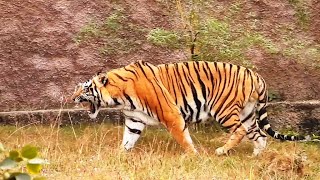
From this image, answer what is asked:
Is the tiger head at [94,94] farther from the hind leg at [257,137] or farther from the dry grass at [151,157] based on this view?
the hind leg at [257,137]

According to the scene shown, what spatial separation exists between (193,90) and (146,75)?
539mm

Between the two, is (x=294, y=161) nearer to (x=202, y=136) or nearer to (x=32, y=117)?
(x=202, y=136)

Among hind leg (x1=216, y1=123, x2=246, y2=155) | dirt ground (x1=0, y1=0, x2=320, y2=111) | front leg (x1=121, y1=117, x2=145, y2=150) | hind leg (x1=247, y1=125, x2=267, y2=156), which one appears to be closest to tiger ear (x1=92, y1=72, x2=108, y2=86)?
front leg (x1=121, y1=117, x2=145, y2=150)

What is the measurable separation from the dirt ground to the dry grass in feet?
3.06

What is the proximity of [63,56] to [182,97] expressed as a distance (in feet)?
7.85

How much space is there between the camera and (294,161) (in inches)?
215

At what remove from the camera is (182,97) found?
7.02 m

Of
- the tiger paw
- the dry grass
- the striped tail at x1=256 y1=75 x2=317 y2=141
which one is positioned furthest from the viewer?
the striped tail at x1=256 y1=75 x2=317 y2=141

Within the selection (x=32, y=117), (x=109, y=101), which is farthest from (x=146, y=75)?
(x=32, y=117)

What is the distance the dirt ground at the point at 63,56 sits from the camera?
852 centimetres

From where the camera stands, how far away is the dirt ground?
8.52 metres

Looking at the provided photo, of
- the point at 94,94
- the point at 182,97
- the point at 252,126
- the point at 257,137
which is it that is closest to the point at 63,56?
the point at 94,94

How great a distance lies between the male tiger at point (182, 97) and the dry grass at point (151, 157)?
23 centimetres

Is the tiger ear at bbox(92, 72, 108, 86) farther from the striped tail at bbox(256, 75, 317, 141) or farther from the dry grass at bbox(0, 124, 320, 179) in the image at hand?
the striped tail at bbox(256, 75, 317, 141)
